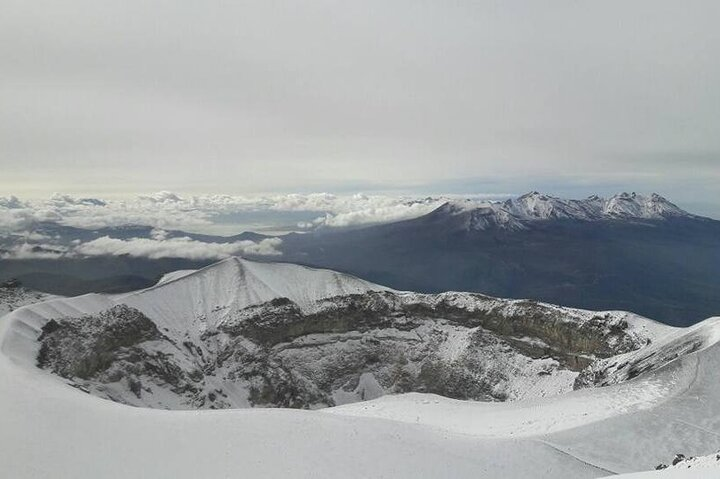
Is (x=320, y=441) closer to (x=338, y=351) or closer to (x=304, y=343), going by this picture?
(x=338, y=351)

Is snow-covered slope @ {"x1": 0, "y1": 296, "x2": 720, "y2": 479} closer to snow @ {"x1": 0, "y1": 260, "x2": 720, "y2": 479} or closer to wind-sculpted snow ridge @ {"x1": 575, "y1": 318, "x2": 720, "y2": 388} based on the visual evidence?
snow @ {"x1": 0, "y1": 260, "x2": 720, "y2": 479}

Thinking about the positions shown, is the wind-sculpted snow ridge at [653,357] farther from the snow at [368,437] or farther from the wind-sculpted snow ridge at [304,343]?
the wind-sculpted snow ridge at [304,343]

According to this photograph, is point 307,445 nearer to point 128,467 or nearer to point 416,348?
point 128,467

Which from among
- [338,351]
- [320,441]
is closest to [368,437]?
[320,441]

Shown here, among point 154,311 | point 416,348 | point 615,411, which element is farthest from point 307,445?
point 154,311

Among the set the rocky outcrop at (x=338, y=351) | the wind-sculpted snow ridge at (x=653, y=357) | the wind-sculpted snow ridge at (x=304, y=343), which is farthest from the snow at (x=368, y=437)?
the rocky outcrop at (x=338, y=351)

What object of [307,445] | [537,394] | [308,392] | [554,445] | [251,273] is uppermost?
[307,445]

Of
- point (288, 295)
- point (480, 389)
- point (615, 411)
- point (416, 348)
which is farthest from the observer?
point (288, 295)

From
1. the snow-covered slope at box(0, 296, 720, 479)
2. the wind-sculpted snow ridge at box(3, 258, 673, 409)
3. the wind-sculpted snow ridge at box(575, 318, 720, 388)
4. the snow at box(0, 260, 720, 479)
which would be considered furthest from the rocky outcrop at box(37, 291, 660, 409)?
the snow-covered slope at box(0, 296, 720, 479)
